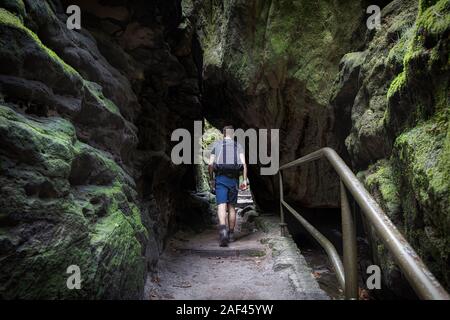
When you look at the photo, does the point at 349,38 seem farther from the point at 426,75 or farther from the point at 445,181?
the point at 445,181

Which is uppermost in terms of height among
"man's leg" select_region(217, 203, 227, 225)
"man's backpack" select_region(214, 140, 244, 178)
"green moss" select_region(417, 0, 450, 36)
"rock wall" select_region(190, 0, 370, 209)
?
"rock wall" select_region(190, 0, 370, 209)

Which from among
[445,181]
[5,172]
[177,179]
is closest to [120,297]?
[5,172]

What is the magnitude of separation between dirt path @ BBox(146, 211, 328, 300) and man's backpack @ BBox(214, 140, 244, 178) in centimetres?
126

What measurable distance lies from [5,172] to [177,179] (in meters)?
7.01

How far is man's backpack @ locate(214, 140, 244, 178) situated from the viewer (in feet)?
17.3

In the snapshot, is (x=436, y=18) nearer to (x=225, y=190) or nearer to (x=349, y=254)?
(x=349, y=254)

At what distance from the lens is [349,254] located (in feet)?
5.88

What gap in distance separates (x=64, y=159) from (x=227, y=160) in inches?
134

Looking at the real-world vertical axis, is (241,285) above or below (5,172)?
below

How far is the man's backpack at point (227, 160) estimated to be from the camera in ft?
17.3

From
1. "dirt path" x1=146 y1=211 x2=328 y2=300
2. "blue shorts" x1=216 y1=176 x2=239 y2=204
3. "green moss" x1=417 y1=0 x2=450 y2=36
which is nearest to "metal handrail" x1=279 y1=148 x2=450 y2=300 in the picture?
"dirt path" x1=146 y1=211 x2=328 y2=300

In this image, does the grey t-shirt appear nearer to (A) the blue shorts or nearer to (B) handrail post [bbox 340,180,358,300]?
(A) the blue shorts

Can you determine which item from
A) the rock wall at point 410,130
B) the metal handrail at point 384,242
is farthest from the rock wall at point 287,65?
the metal handrail at point 384,242

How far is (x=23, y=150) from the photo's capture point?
1.77m
